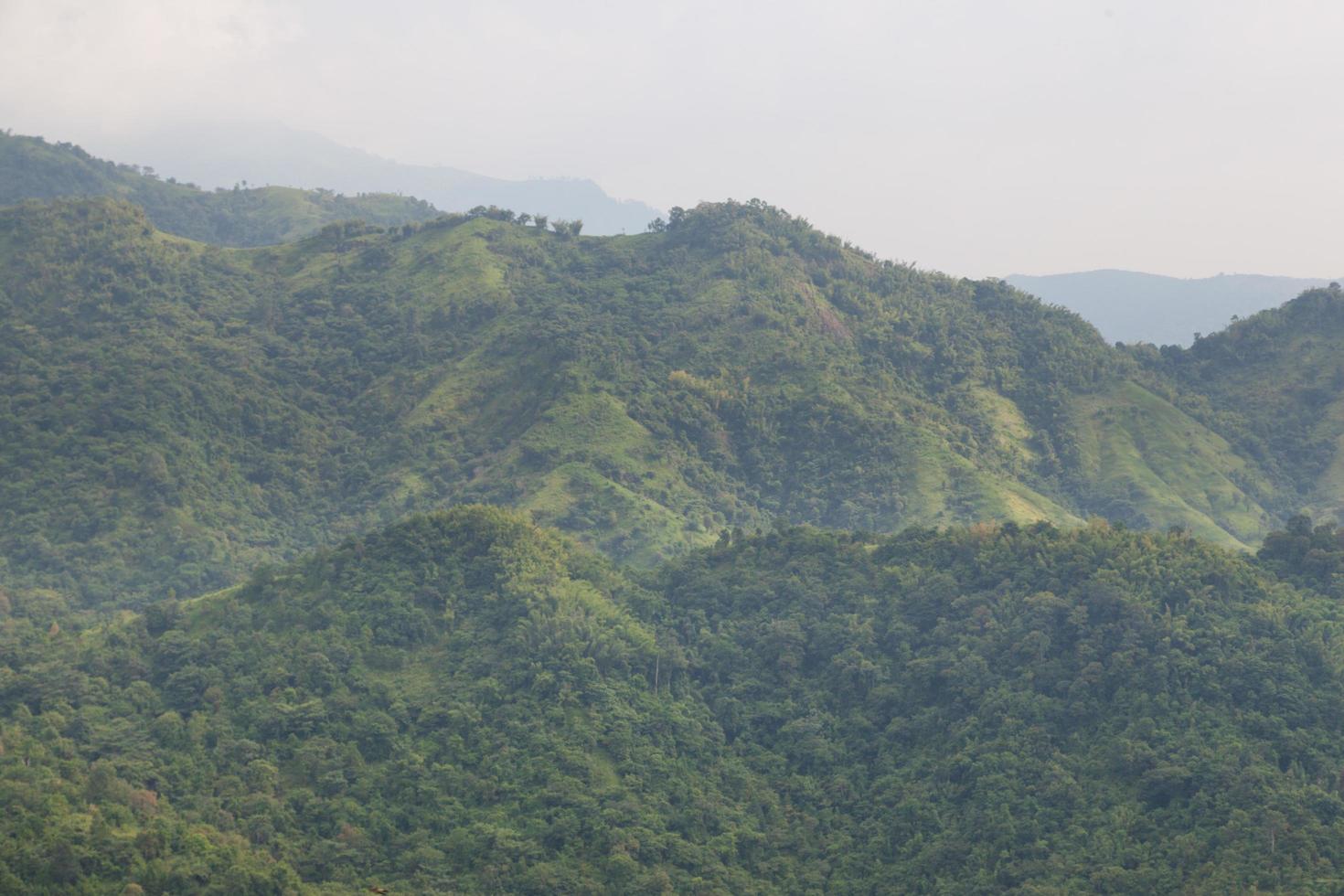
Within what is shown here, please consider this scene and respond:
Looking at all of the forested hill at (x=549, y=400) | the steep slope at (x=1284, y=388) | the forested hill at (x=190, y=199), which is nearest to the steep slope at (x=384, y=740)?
the forested hill at (x=549, y=400)

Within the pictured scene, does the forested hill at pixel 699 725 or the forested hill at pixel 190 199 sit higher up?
the forested hill at pixel 190 199

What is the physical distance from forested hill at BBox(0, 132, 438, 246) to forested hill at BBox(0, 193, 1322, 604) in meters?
43.7

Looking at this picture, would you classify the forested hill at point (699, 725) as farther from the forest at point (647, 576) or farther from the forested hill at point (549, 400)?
the forested hill at point (549, 400)

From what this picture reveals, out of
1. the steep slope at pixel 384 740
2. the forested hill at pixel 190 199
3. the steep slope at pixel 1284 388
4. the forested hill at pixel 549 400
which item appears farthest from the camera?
the forested hill at pixel 190 199

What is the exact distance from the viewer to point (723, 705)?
5669 centimetres

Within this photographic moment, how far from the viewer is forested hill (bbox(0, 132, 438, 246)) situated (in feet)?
497

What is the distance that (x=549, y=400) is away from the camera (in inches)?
3583

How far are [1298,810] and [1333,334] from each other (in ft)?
222

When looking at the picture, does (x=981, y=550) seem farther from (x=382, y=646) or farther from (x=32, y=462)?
(x=32, y=462)

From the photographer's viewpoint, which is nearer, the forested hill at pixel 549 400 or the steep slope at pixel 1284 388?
the forested hill at pixel 549 400

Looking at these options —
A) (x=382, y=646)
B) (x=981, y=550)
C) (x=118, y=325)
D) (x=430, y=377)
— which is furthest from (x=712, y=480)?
(x=118, y=325)

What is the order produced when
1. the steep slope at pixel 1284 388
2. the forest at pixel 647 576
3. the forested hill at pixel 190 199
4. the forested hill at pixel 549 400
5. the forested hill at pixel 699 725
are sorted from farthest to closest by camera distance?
the forested hill at pixel 190 199 < the steep slope at pixel 1284 388 < the forested hill at pixel 549 400 < the forest at pixel 647 576 < the forested hill at pixel 699 725

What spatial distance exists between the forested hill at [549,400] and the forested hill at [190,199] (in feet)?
143

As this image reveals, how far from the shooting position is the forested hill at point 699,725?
44.2 meters
